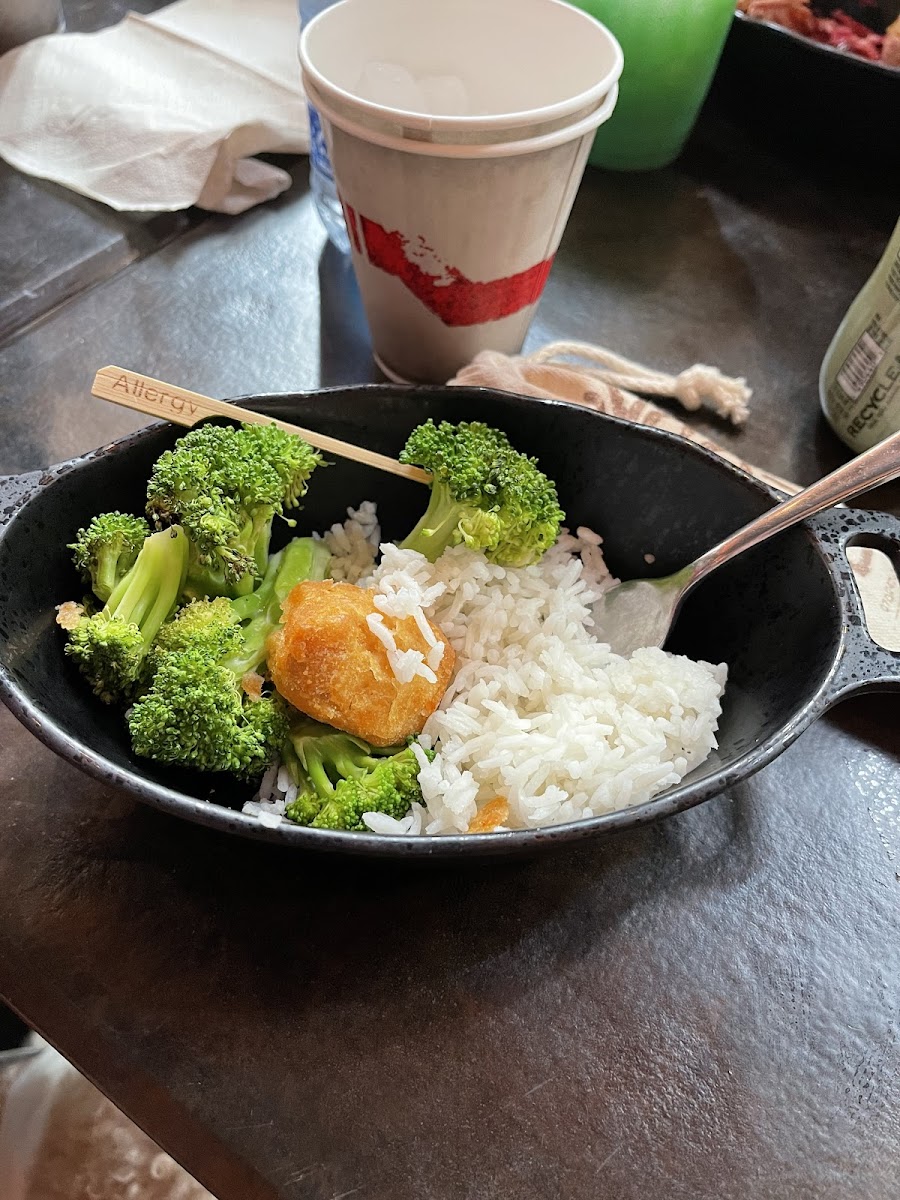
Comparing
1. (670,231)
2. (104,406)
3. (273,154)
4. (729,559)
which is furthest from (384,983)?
(273,154)

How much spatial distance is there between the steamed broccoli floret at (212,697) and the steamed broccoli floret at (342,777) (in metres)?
0.03

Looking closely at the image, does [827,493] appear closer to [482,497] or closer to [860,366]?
[482,497]

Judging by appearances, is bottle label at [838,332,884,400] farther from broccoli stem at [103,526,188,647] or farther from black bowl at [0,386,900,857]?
broccoli stem at [103,526,188,647]

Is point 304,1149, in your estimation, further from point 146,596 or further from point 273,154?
point 273,154

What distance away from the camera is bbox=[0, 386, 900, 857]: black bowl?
0.68 metres

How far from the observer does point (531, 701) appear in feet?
2.79

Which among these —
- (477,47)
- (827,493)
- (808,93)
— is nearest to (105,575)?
(827,493)

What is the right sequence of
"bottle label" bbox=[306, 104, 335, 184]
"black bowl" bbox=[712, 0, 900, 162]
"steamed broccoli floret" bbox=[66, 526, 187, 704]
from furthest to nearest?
1. "black bowl" bbox=[712, 0, 900, 162]
2. "bottle label" bbox=[306, 104, 335, 184]
3. "steamed broccoli floret" bbox=[66, 526, 187, 704]

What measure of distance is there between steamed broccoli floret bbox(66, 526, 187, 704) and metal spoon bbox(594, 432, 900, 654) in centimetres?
44

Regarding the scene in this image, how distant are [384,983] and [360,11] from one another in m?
1.15

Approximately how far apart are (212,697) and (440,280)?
66 cm

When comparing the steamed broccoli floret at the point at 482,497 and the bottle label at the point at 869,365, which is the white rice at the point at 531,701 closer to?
the steamed broccoli floret at the point at 482,497

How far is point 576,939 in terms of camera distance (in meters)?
0.82

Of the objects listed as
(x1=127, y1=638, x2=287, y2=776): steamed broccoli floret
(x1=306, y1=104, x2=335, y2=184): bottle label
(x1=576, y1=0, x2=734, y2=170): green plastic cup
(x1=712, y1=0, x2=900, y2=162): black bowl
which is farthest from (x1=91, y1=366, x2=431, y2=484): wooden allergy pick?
(x1=712, y1=0, x2=900, y2=162): black bowl
